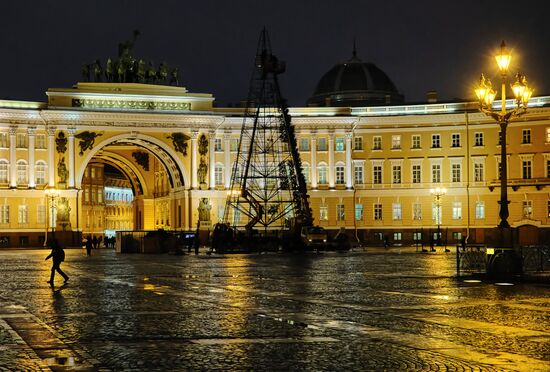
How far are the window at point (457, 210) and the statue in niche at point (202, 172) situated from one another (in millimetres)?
23561

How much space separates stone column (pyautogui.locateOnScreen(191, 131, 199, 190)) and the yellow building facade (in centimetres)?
9

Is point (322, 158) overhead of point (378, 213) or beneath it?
overhead

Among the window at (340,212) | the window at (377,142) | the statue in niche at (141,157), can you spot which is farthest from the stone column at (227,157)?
the window at (377,142)

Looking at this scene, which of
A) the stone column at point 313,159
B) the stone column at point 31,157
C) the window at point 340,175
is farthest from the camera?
the window at point 340,175

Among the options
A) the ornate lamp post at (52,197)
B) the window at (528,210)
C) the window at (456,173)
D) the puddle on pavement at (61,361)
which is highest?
the window at (456,173)

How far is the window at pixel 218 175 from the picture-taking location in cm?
9675

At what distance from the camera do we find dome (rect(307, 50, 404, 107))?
111 m

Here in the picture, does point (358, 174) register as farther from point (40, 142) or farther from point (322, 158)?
point (40, 142)

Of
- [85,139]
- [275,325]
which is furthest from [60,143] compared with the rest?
[275,325]

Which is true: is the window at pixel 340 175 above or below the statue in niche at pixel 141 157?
below

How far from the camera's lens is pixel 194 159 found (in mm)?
95188

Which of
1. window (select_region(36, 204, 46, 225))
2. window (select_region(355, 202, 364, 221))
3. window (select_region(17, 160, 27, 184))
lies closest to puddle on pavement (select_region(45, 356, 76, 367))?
window (select_region(36, 204, 46, 225))

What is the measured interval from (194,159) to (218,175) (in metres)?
3.13

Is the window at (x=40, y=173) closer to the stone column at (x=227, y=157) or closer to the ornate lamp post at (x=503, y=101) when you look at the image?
the stone column at (x=227, y=157)
